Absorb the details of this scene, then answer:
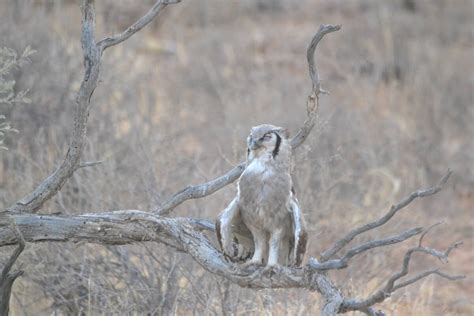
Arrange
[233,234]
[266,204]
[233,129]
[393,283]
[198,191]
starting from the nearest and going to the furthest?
1. [393,283]
2. [266,204]
3. [233,234]
4. [198,191]
5. [233,129]

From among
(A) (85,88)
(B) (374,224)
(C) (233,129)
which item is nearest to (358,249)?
(B) (374,224)

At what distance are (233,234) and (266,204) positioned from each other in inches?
14.1

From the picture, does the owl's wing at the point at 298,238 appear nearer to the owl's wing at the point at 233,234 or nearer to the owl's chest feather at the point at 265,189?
the owl's chest feather at the point at 265,189

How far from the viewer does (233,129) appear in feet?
27.6

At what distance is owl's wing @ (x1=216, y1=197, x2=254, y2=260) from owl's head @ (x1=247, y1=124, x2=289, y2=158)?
10.6 inches

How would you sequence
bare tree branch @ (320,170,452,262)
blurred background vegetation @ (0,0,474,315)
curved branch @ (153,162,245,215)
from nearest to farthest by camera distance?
bare tree branch @ (320,170,452,262)
curved branch @ (153,162,245,215)
blurred background vegetation @ (0,0,474,315)

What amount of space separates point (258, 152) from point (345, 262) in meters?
1.21

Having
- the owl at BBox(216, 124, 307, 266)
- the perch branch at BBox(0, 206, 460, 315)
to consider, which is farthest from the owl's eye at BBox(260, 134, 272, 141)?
the perch branch at BBox(0, 206, 460, 315)

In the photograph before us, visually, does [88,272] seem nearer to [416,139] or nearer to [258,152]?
[258,152]

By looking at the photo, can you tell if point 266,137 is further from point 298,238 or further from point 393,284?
point 393,284

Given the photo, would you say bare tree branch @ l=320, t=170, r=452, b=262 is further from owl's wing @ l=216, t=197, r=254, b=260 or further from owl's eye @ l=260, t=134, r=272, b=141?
owl's eye @ l=260, t=134, r=272, b=141

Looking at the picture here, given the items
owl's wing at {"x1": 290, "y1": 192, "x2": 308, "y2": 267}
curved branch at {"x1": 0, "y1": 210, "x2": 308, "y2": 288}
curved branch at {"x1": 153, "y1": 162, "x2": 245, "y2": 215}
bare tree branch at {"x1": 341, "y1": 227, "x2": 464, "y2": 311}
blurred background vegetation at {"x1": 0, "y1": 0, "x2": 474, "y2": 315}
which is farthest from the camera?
blurred background vegetation at {"x1": 0, "y1": 0, "x2": 474, "y2": 315}

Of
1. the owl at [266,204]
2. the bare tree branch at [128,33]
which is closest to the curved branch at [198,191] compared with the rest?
the owl at [266,204]

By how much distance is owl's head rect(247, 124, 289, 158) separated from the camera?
16.9ft
